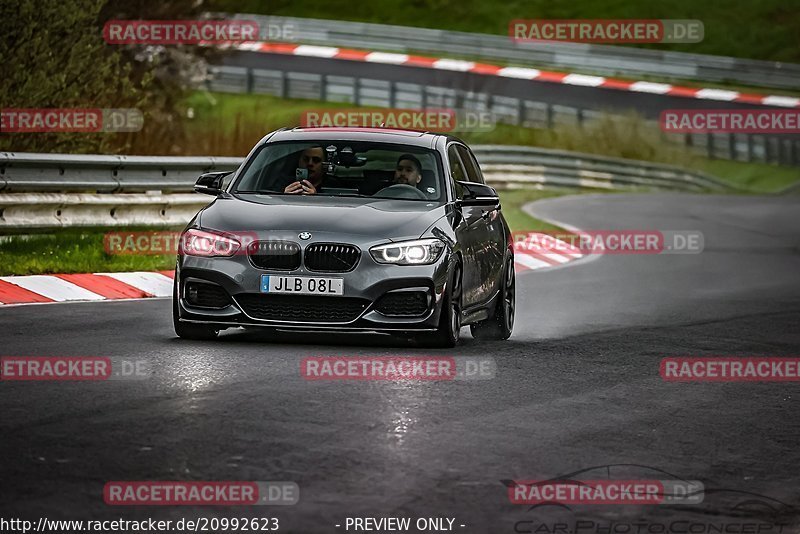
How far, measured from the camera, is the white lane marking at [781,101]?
1998 inches

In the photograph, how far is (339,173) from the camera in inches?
488

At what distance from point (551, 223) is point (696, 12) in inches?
1591

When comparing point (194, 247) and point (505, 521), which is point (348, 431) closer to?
point (505, 521)

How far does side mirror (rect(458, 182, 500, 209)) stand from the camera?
12156 mm

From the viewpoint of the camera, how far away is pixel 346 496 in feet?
21.8

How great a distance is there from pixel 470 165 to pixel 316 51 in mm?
44703

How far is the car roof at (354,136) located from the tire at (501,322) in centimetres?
138

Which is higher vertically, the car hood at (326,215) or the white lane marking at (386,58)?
the white lane marking at (386,58)
